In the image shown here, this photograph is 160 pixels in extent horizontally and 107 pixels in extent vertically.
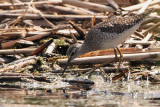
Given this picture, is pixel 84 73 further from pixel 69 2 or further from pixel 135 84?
pixel 69 2

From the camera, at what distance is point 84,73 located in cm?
870

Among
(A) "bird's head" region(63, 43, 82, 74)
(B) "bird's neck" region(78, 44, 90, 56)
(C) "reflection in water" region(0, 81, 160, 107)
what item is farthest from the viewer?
(B) "bird's neck" region(78, 44, 90, 56)

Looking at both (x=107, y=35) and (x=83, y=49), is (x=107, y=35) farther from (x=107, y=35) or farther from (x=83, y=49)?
(x=83, y=49)

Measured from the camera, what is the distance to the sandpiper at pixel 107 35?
862cm

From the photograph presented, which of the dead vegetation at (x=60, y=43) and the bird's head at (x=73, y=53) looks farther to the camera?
the bird's head at (x=73, y=53)

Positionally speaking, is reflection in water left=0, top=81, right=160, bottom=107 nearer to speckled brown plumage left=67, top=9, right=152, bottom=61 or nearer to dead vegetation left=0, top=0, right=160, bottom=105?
dead vegetation left=0, top=0, right=160, bottom=105

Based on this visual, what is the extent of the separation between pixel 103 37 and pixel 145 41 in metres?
2.14

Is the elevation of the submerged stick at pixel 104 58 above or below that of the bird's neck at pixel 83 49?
below

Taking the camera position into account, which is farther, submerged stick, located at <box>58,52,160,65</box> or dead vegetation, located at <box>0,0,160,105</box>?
submerged stick, located at <box>58,52,160,65</box>

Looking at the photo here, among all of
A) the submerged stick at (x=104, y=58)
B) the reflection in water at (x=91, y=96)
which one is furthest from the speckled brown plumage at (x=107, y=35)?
the reflection in water at (x=91, y=96)

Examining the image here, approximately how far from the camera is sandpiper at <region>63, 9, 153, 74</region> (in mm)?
8625

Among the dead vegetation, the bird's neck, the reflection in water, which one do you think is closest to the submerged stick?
the dead vegetation

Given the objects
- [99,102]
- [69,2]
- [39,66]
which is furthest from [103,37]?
[69,2]

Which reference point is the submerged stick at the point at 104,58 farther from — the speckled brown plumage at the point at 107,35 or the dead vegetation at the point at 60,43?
the speckled brown plumage at the point at 107,35
